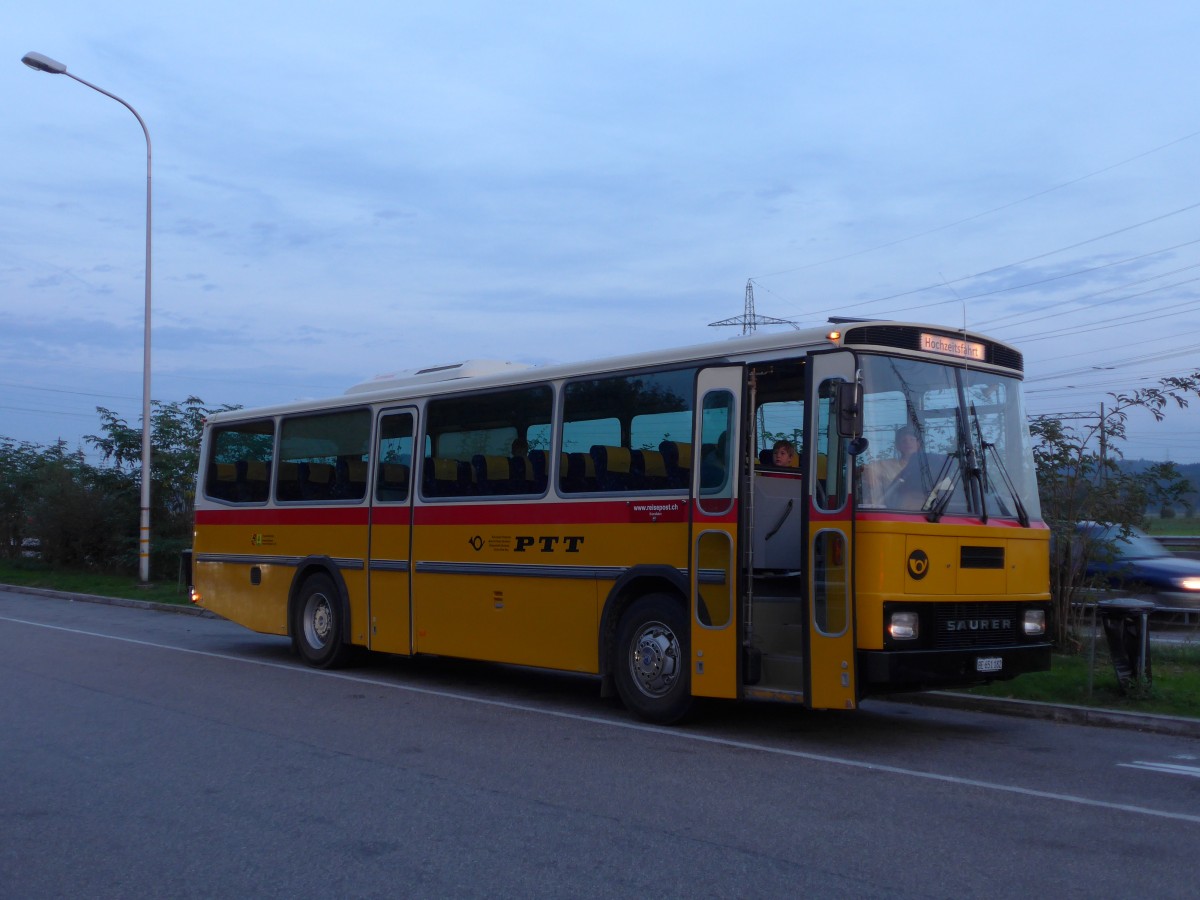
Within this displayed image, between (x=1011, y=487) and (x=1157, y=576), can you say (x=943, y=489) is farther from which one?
(x=1157, y=576)

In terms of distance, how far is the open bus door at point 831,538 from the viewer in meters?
8.52

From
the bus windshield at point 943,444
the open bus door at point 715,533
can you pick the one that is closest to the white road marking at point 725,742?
the open bus door at point 715,533

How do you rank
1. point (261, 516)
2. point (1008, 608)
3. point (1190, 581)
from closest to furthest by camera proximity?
point (1008, 608) → point (261, 516) → point (1190, 581)

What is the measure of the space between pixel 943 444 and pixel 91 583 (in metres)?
23.2

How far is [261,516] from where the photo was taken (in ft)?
49.4

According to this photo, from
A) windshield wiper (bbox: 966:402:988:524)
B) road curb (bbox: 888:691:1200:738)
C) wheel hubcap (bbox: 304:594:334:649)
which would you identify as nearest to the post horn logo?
windshield wiper (bbox: 966:402:988:524)

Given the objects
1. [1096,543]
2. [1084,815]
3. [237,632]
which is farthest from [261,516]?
[1084,815]

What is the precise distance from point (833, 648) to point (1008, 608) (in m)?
1.62

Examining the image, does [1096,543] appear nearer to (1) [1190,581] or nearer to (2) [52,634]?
(1) [1190,581]

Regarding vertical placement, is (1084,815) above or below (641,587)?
below

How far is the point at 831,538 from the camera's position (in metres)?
8.70

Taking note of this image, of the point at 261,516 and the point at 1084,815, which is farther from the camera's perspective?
the point at 261,516

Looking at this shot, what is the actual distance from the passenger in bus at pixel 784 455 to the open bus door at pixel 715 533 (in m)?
0.61

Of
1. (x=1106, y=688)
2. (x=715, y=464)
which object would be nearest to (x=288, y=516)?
(x=715, y=464)
